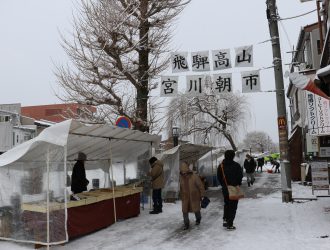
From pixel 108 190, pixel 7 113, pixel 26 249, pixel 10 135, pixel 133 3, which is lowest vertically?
pixel 26 249

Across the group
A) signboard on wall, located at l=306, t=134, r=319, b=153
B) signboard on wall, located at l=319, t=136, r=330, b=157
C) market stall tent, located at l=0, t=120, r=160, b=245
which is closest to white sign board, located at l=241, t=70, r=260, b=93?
signboard on wall, located at l=319, t=136, r=330, b=157

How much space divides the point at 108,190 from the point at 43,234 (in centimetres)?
321

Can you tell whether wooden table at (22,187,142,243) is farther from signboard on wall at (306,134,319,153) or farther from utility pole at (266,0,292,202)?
signboard on wall at (306,134,319,153)

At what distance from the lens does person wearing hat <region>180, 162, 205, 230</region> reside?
9000 millimetres

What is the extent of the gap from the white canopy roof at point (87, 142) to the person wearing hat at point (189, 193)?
2142mm

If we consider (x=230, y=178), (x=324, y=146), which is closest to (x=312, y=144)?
(x=324, y=146)

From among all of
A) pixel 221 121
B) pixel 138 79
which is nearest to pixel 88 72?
pixel 138 79

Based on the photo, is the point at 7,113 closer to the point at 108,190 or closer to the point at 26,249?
the point at 108,190

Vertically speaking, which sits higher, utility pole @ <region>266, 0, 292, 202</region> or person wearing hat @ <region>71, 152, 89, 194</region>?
utility pole @ <region>266, 0, 292, 202</region>

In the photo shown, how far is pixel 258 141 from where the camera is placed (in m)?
101

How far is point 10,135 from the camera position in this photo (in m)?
24.2

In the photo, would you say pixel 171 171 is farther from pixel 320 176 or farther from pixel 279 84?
pixel 320 176

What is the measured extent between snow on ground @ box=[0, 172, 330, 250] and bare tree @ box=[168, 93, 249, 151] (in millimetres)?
25370

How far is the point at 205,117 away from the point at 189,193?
28887mm
